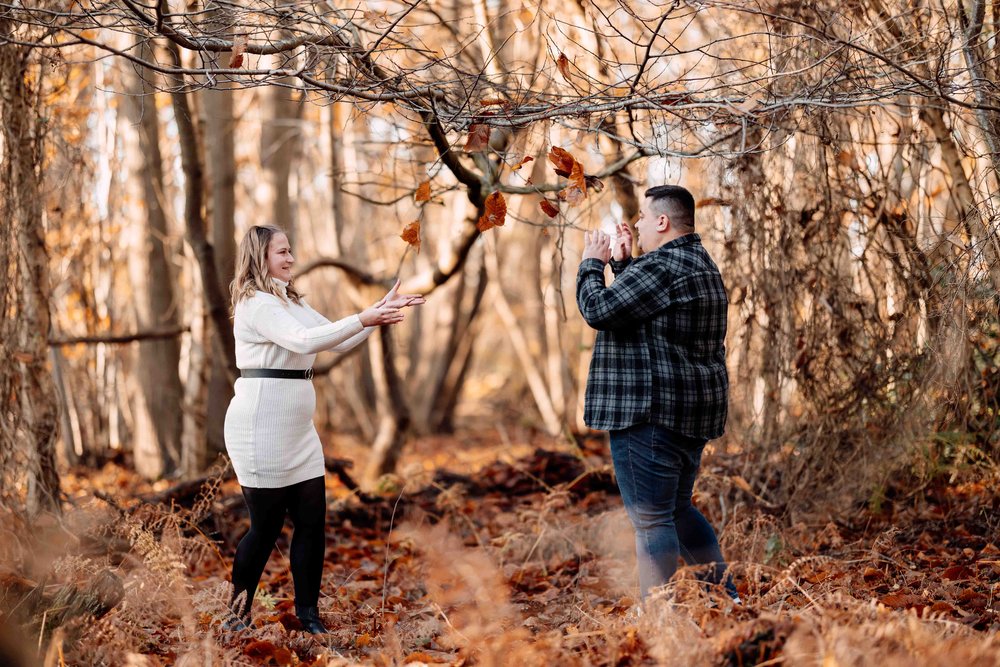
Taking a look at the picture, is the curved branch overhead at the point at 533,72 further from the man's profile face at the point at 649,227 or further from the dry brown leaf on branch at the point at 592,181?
the man's profile face at the point at 649,227

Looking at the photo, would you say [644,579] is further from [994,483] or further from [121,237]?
[121,237]

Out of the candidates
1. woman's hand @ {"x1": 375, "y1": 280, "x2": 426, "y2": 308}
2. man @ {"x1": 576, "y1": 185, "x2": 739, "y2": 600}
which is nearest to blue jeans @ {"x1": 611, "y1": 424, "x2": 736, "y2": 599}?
man @ {"x1": 576, "y1": 185, "x2": 739, "y2": 600}

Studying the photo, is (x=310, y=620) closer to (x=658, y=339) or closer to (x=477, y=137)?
(x=658, y=339)

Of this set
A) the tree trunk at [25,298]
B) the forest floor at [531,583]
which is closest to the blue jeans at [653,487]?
the forest floor at [531,583]

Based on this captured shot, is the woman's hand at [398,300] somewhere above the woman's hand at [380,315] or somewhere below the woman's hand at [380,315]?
above

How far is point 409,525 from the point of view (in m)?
5.78

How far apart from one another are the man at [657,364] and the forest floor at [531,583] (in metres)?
0.40

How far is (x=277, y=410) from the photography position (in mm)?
3656

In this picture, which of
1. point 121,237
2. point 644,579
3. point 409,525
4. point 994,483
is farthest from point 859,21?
point 121,237

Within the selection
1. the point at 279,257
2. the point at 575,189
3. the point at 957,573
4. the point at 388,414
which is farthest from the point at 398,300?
the point at 388,414

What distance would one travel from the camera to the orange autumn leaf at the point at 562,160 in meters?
3.73

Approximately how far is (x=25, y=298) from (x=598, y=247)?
11.3 ft

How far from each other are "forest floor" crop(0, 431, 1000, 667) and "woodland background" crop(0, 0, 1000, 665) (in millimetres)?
19

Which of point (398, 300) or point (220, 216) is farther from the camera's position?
point (220, 216)
